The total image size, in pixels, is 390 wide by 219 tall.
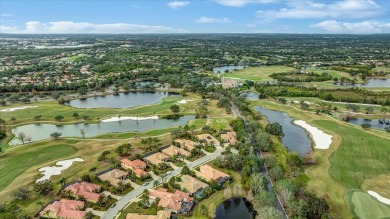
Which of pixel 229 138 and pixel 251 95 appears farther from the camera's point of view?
pixel 251 95

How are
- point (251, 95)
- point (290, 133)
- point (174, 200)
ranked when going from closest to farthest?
point (174, 200)
point (290, 133)
point (251, 95)

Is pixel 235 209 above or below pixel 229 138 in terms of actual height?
below

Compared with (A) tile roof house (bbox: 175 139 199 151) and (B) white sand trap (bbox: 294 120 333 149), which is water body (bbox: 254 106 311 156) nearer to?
(B) white sand trap (bbox: 294 120 333 149)

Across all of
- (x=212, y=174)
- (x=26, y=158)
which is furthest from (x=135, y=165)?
(x=26, y=158)

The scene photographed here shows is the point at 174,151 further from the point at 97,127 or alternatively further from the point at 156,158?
the point at 97,127

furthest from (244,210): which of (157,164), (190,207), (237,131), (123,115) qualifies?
(123,115)

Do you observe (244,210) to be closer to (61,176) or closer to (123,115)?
(61,176)

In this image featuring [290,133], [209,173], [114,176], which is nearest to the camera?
[114,176]
